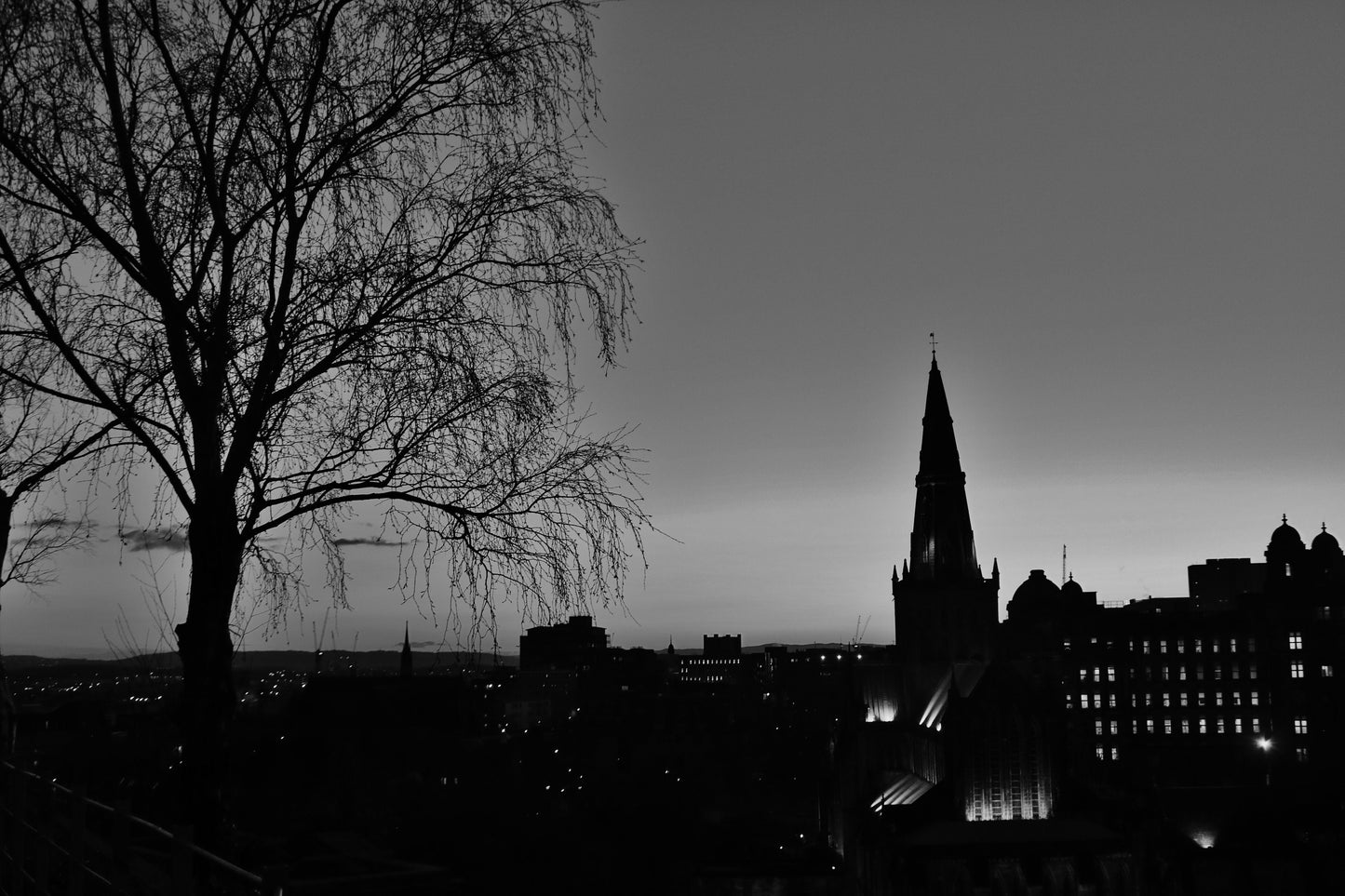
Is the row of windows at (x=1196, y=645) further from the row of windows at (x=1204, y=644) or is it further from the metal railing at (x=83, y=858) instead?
the metal railing at (x=83, y=858)

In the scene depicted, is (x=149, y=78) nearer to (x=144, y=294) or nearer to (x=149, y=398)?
(x=144, y=294)

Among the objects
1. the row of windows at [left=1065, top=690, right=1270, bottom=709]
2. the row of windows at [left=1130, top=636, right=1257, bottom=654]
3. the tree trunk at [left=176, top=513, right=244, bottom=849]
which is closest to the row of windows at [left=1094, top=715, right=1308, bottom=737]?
the row of windows at [left=1065, top=690, right=1270, bottom=709]

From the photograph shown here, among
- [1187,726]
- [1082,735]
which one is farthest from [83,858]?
[1187,726]

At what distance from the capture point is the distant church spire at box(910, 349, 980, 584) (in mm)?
95375

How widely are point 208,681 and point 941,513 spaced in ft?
283

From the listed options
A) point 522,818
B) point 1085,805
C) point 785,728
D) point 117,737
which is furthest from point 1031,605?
point 117,737

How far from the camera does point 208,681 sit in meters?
12.6

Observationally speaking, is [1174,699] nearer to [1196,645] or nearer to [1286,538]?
[1196,645]

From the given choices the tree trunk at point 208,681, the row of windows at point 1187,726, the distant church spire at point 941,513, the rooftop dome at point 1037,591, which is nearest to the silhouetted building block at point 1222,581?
the rooftop dome at point 1037,591

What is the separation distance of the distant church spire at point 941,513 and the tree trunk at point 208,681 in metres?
85.0

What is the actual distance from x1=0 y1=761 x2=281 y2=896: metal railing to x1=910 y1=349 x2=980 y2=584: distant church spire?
8316cm

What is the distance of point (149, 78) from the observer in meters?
13.2

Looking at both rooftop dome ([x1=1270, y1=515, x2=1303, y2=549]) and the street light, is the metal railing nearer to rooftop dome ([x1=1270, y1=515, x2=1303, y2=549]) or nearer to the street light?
the street light

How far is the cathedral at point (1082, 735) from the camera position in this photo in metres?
73.9
